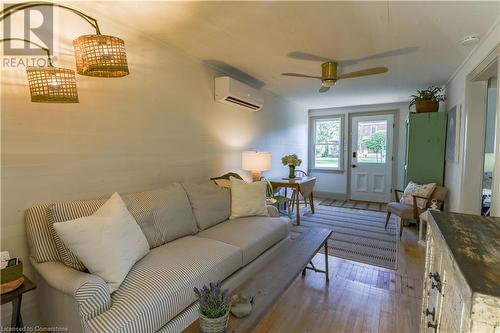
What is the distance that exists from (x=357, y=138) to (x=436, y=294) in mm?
5373

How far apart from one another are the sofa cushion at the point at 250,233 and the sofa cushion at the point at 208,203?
8cm

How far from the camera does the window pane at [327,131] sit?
6224 millimetres

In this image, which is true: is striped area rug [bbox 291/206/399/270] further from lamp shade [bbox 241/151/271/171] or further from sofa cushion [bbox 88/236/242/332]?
sofa cushion [bbox 88/236/242/332]

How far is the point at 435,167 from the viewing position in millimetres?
3910

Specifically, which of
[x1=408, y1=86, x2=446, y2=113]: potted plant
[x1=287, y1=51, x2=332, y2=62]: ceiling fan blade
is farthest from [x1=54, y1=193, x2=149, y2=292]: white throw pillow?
[x1=408, y1=86, x2=446, y2=113]: potted plant

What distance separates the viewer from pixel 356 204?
225 inches

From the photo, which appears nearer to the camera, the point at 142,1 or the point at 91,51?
the point at 91,51

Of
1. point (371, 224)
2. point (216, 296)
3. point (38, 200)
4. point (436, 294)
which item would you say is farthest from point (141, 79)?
point (371, 224)

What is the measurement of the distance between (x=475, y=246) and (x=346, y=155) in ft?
18.1

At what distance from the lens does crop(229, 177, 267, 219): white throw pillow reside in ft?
9.14

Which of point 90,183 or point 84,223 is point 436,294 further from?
point 90,183

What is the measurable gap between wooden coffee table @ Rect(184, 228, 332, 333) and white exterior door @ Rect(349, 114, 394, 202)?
407 cm

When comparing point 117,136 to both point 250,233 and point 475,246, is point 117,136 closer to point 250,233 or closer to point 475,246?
point 250,233

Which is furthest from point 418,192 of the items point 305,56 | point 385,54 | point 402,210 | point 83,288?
point 83,288
